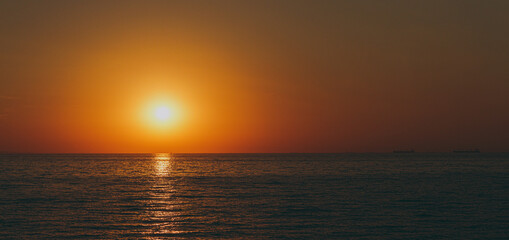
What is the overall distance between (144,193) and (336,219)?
111 feet

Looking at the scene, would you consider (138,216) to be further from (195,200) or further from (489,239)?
(489,239)

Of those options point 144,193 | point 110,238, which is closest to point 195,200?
point 144,193

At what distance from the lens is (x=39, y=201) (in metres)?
54.6

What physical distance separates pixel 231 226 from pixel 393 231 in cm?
1292

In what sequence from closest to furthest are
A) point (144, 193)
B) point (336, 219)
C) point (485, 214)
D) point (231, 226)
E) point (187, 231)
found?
point (187, 231) < point (231, 226) < point (336, 219) < point (485, 214) < point (144, 193)

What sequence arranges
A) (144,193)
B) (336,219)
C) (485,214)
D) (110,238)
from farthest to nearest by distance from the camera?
(144,193) < (485,214) < (336,219) < (110,238)

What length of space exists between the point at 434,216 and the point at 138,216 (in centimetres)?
2757

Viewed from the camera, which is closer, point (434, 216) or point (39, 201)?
point (434, 216)

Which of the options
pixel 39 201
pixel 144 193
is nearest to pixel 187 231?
pixel 39 201

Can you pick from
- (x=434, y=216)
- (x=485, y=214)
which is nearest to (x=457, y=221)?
(x=434, y=216)

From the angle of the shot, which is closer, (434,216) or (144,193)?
(434,216)

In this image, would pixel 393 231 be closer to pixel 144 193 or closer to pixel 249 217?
pixel 249 217

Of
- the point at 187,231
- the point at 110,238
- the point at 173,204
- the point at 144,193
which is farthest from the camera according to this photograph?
the point at 144,193

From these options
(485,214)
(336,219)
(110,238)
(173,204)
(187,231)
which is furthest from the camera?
(173,204)
